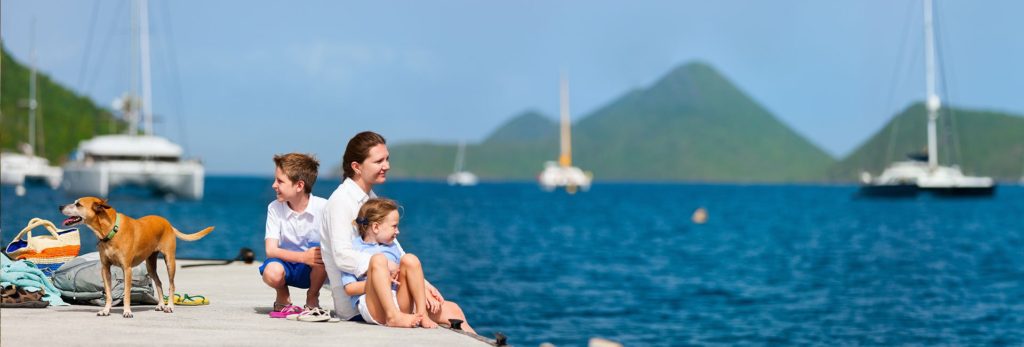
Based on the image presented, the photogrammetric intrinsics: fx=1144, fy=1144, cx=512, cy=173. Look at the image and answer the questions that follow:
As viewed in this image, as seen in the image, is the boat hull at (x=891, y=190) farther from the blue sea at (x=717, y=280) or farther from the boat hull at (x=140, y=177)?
the boat hull at (x=140, y=177)

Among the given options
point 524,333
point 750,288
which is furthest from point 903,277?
point 524,333

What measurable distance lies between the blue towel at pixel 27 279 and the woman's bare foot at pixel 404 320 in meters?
3.12

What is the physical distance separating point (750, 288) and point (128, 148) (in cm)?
5592

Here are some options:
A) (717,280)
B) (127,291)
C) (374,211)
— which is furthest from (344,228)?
(717,280)

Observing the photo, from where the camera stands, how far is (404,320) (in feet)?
27.1

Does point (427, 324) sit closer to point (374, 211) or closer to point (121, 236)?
point (374, 211)

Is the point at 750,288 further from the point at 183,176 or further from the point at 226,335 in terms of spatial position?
the point at 183,176

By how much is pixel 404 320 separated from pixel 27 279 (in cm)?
350

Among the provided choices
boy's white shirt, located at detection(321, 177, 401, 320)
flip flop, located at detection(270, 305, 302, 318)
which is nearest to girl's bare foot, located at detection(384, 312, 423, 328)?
boy's white shirt, located at detection(321, 177, 401, 320)

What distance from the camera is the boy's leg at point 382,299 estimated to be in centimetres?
791

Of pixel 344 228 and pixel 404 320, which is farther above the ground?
pixel 344 228

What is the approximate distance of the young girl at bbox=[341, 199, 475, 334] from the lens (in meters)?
7.93

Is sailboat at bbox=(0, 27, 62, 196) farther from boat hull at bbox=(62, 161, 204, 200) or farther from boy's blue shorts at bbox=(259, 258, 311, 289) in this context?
boy's blue shorts at bbox=(259, 258, 311, 289)

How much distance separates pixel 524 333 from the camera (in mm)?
18844
